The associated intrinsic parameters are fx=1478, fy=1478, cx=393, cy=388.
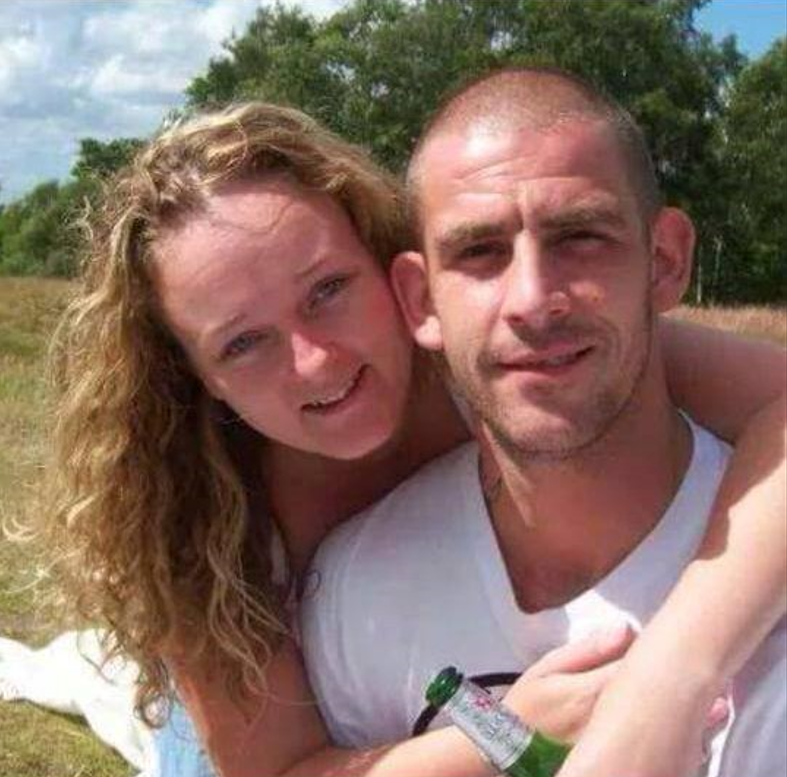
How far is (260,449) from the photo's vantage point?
3.54 m

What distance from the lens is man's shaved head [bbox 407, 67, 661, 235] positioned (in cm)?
284

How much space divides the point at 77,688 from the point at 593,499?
10.8 feet

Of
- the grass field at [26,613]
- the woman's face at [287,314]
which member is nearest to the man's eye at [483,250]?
the woman's face at [287,314]

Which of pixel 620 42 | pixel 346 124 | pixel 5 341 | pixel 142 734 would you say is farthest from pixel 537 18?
pixel 142 734

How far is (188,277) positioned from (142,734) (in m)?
2.57

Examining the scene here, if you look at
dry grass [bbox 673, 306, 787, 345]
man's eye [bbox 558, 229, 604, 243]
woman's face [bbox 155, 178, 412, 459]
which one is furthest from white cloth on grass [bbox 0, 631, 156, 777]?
dry grass [bbox 673, 306, 787, 345]

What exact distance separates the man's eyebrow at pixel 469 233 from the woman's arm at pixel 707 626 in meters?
0.66

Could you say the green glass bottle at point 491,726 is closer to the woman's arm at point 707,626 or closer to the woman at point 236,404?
the woman's arm at point 707,626

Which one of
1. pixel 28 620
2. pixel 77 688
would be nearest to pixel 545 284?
pixel 77 688

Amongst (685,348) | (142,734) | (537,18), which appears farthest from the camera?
(537,18)

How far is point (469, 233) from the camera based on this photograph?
2.76 m

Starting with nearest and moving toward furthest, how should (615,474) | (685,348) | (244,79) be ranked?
(615,474), (685,348), (244,79)

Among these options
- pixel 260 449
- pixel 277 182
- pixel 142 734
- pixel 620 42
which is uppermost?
pixel 620 42

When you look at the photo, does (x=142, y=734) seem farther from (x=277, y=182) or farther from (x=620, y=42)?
(x=620, y=42)
